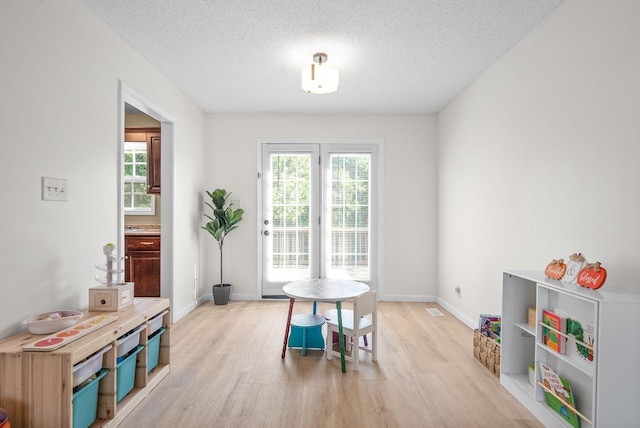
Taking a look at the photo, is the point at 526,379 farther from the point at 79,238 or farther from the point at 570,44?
the point at 79,238

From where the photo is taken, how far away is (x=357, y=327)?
2.75 m

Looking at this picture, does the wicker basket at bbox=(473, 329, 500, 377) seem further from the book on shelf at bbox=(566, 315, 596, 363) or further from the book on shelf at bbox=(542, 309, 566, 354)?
the book on shelf at bbox=(566, 315, 596, 363)

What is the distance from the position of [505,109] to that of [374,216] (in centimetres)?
230

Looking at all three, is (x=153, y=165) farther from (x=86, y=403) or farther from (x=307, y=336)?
(x=86, y=403)

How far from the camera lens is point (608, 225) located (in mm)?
1983

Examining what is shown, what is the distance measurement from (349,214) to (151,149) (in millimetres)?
2786

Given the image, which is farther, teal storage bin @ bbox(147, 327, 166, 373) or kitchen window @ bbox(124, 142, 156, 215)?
kitchen window @ bbox(124, 142, 156, 215)

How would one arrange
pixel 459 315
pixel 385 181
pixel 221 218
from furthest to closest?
pixel 385 181 → pixel 221 218 → pixel 459 315

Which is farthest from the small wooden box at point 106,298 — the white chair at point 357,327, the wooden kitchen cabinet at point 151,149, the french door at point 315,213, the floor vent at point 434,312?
the floor vent at point 434,312

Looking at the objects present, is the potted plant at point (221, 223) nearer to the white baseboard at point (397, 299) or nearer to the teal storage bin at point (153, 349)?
the white baseboard at point (397, 299)

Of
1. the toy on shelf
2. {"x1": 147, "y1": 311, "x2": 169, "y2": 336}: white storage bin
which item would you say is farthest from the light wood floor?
the toy on shelf

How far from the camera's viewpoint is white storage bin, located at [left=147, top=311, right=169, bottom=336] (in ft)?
8.08

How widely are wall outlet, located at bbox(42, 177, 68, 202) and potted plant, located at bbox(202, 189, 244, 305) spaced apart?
7.72 feet

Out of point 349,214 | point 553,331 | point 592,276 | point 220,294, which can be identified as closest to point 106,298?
point 220,294
